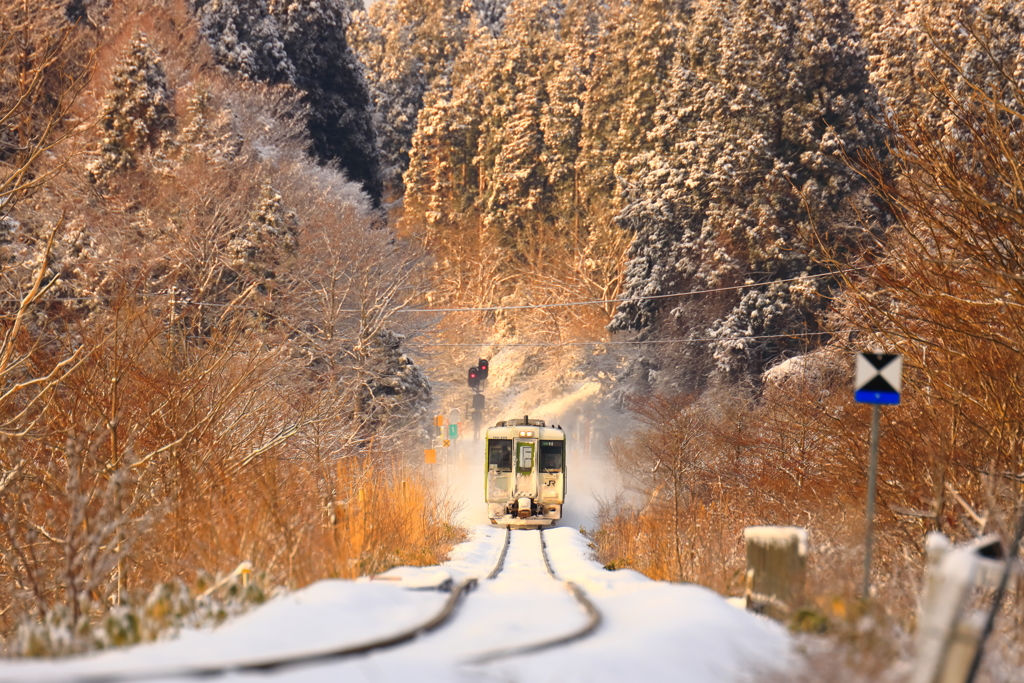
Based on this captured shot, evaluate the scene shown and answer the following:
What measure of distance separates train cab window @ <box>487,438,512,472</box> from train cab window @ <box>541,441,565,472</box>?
37.9 inches

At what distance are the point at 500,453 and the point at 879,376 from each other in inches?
793

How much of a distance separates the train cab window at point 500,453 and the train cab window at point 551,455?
963mm

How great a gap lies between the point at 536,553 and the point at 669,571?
6.21 m

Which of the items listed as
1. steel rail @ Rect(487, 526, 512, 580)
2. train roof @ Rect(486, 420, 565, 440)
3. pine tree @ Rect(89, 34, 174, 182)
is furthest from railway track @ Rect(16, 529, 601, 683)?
pine tree @ Rect(89, 34, 174, 182)

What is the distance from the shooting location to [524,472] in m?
29.1

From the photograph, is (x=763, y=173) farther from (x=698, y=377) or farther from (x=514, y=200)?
(x=514, y=200)

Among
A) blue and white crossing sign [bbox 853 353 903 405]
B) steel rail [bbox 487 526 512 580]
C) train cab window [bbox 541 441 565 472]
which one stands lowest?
steel rail [bbox 487 526 512 580]

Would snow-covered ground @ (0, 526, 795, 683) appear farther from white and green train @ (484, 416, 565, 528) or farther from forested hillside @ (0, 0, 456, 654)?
white and green train @ (484, 416, 565, 528)

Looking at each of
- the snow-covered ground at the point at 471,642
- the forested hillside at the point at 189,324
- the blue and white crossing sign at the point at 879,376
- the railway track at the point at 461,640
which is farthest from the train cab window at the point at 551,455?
the blue and white crossing sign at the point at 879,376

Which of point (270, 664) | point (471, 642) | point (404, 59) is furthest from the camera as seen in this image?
point (404, 59)

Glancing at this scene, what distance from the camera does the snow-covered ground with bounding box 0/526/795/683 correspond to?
5.51 m

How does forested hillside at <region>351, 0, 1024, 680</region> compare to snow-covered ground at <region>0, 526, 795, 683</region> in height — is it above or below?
above

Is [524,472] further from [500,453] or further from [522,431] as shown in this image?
[522,431]

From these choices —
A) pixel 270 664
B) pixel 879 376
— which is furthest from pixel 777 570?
pixel 270 664
